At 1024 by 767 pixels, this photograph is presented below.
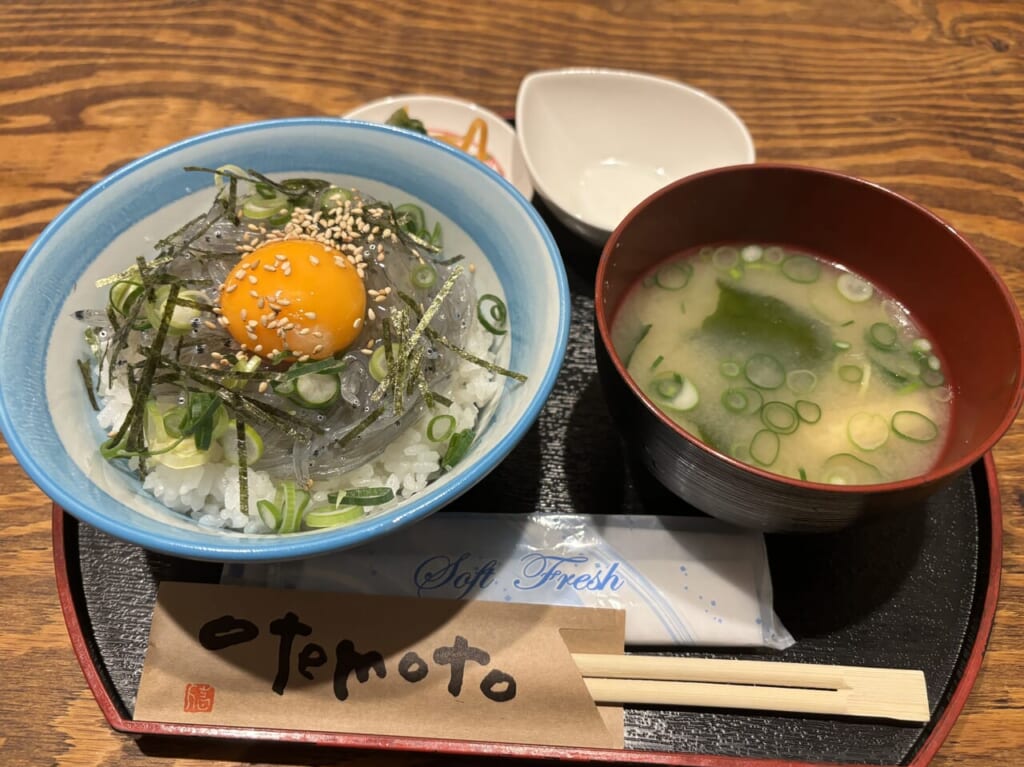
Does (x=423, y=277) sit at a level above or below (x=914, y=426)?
above

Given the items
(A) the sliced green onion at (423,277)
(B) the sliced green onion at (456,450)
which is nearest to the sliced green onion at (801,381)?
(B) the sliced green onion at (456,450)

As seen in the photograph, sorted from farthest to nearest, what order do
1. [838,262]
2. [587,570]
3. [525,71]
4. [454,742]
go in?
[525,71], [838,262], [587,570], [454,742]

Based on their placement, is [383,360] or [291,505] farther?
[383,360]

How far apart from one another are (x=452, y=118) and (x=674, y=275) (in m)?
1.21

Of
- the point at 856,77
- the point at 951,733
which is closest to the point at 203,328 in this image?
the point at 951,733

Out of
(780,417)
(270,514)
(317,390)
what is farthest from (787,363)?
(270,514)

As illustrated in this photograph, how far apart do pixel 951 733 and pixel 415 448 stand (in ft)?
4.40

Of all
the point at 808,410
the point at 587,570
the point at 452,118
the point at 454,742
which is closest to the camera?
the point at 454,742

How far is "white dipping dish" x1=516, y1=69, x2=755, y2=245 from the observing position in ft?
7.93

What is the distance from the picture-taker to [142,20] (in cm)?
277

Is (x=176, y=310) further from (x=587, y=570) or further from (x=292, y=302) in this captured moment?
(x=587, y=570)

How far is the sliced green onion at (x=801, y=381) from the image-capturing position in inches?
66.4

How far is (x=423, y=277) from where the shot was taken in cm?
169

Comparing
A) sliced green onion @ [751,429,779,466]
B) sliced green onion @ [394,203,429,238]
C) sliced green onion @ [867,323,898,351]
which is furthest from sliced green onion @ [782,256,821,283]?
sliced green onion @ [394,203,429,238]
